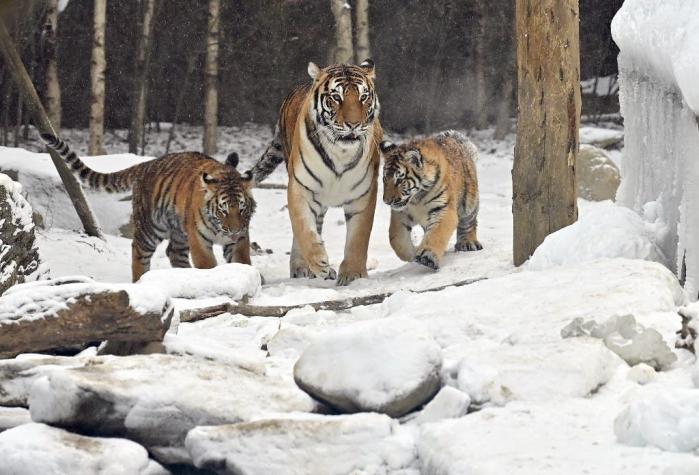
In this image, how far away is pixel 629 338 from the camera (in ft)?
11.8

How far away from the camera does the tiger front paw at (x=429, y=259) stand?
7016 mm

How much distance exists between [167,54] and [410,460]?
44.4ft

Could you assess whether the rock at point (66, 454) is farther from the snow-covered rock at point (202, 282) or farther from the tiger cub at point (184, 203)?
the tiger cub at point (184, 203)

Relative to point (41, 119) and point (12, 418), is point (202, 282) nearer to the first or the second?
point (12, 418)

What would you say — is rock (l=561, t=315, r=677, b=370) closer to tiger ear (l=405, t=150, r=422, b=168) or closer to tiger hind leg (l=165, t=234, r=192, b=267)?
tiger ear (l=405, t=150, r=422, b=168)

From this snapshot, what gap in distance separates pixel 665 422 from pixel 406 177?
4.52m

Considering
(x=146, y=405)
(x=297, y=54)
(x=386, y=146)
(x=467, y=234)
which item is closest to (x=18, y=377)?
(x=146, y=405)

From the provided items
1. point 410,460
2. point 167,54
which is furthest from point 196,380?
point 167,54

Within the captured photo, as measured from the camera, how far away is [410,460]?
3092 millimetres

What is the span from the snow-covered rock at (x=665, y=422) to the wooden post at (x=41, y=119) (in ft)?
19.4

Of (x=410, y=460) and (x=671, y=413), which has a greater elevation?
(x=671, y=413)

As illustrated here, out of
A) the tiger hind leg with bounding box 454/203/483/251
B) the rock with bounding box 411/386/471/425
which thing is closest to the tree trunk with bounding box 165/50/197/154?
the tiger hind leg with bounding box 454/203/483/251

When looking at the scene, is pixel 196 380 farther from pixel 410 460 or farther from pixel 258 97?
pixel 258 97

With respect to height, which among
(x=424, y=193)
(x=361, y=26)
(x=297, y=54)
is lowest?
(x=424, y=193)
